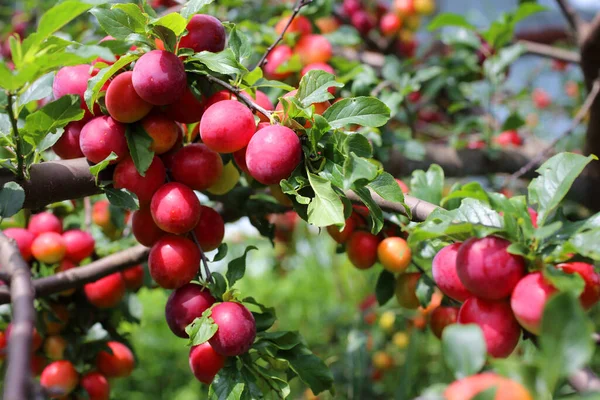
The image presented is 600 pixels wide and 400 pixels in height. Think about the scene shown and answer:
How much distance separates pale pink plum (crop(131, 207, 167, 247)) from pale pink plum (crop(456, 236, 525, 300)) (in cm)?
37

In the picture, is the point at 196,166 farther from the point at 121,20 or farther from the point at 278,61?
the point at 278,61

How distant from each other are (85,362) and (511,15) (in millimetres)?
1116

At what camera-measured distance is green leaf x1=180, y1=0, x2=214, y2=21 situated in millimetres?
620

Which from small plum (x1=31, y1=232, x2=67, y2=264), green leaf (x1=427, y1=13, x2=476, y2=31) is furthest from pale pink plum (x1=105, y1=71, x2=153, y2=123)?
green leaf (x1=427, y1=13, x2=476, y2=31)

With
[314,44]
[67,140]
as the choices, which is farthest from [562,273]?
[314,44]

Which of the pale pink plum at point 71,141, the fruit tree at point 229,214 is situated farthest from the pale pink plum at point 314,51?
the pale pink plum at point 71,141

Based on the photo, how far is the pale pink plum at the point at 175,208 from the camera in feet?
2.06

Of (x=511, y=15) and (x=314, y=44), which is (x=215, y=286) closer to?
(x=314, y=44)

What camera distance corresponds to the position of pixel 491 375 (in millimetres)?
402

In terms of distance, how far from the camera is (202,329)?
57 centimetres

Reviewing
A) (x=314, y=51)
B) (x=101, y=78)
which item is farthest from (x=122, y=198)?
(x=314, y=51)

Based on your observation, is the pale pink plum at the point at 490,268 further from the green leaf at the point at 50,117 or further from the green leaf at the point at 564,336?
the green leaf at the point at 50,117

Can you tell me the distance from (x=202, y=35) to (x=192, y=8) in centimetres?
4

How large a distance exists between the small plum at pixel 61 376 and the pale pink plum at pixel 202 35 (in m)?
0.53
